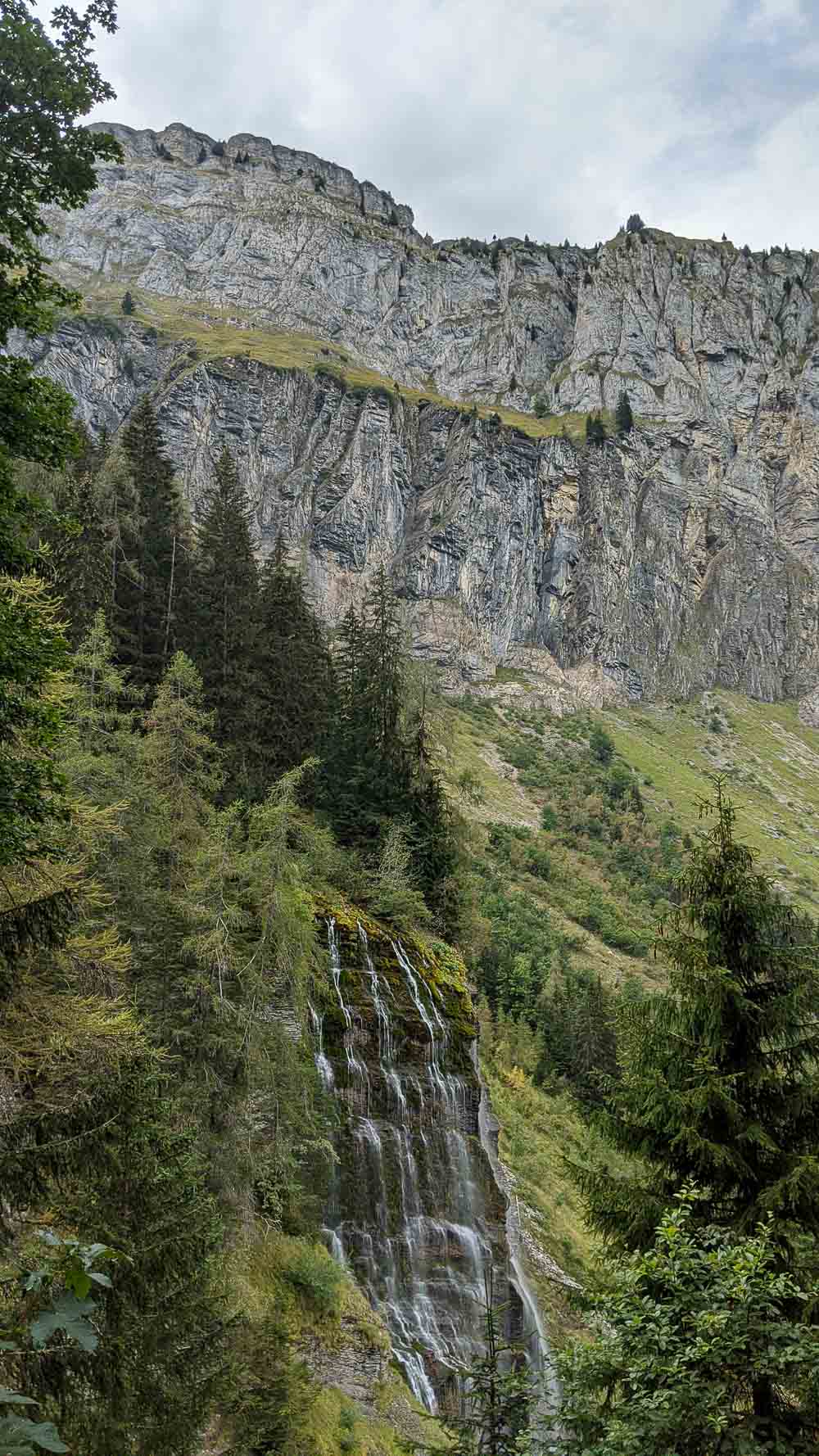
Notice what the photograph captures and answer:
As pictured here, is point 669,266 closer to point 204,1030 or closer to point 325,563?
point 325,563

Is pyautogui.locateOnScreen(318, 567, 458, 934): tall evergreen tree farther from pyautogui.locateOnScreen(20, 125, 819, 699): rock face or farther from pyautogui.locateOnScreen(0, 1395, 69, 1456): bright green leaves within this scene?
pyautogui.locateOnScreen(20, 125, 819, 699): rock face

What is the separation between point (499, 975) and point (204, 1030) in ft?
115

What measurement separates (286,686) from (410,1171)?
15.4m

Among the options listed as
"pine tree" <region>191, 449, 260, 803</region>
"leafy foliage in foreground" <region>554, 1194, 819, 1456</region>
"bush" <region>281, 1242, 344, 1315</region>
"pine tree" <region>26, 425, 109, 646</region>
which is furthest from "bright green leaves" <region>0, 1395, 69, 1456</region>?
"pine tree" <region>26, 425, 109, 646</region>

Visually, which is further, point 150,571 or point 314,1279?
point 150,571

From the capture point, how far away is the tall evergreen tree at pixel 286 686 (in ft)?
88.8

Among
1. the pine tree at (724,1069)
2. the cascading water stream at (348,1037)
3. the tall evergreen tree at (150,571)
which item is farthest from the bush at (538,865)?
the pine tree at (724,1069)

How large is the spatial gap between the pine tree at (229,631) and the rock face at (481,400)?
Answer: 253ft

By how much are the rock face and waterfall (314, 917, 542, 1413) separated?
9167 cm

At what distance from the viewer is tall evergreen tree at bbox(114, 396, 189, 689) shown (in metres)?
27.0

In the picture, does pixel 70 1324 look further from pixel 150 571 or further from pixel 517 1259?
pixel 150 571

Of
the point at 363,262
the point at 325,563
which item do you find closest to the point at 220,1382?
the point at 325,563

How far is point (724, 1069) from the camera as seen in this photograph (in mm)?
7996

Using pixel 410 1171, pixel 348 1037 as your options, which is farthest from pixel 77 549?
pixel 410 1171
